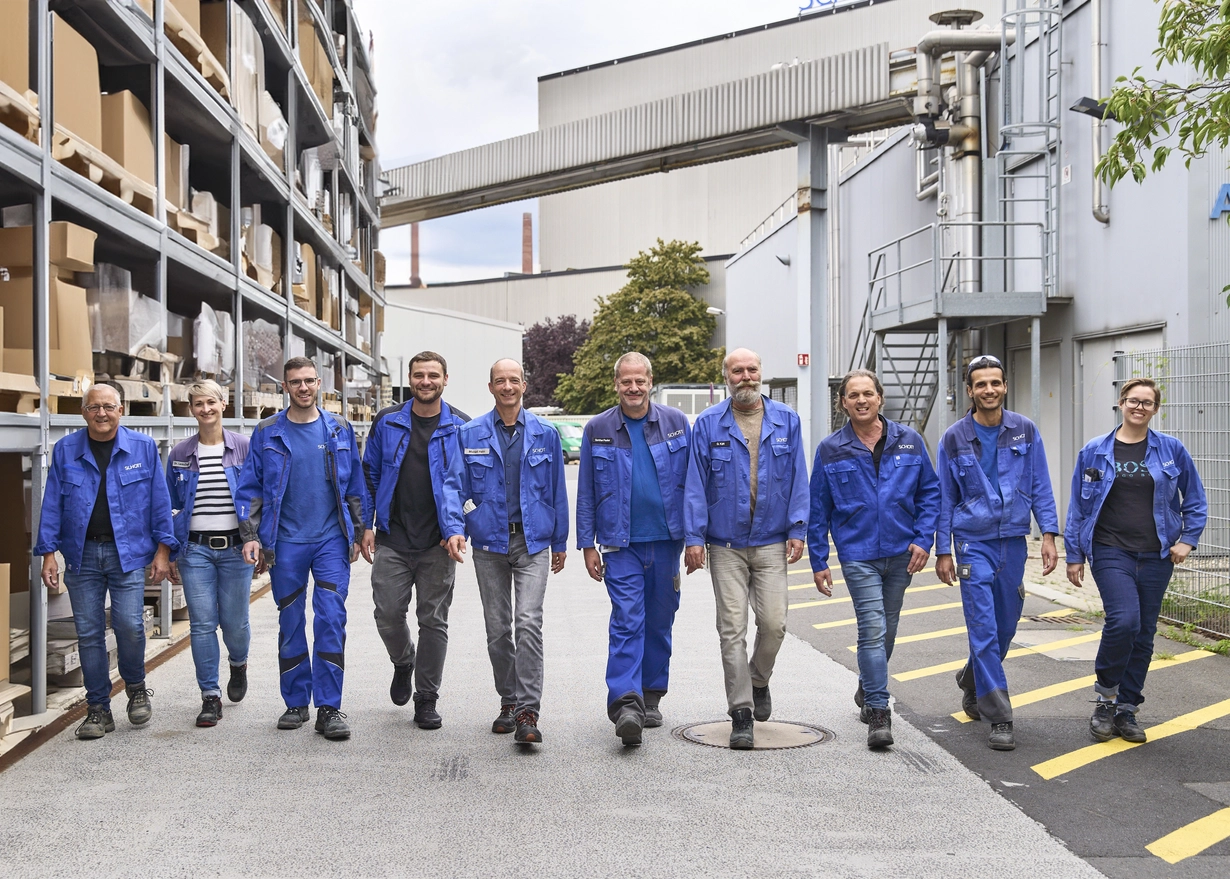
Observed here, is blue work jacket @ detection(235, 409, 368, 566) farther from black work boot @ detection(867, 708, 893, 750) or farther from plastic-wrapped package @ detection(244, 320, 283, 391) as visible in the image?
plastic-wrapped package @ detection(244, 320, 283, 391)

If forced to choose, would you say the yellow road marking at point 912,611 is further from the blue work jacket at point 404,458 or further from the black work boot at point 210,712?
the black work boot at point 210,712

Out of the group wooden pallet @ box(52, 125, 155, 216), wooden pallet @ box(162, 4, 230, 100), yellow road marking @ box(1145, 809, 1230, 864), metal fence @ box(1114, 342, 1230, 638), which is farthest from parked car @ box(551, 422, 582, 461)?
yellow road marking @ box(1145, 809, 1230, 864)

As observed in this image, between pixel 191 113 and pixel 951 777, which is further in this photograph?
pixel 191 113

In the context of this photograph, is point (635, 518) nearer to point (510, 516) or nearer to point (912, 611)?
point (510, 516)

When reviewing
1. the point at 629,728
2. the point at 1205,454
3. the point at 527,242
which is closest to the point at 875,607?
the point at 629,728

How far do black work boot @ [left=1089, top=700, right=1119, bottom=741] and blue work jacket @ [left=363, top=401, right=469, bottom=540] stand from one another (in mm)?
3293

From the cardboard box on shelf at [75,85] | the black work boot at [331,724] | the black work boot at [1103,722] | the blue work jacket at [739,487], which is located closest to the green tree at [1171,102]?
the blue work jacket at [739,487]

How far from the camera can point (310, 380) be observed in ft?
21.7

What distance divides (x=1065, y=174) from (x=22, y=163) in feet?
41.2

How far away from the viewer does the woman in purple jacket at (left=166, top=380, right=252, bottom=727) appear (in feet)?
22.0

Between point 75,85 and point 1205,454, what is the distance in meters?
8.51

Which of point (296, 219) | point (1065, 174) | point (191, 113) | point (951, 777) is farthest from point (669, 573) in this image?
point (1065, 174)

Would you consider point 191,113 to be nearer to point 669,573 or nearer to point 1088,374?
point 669,573

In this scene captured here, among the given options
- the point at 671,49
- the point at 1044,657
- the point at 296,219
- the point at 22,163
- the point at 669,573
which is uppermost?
the point at 671,49
